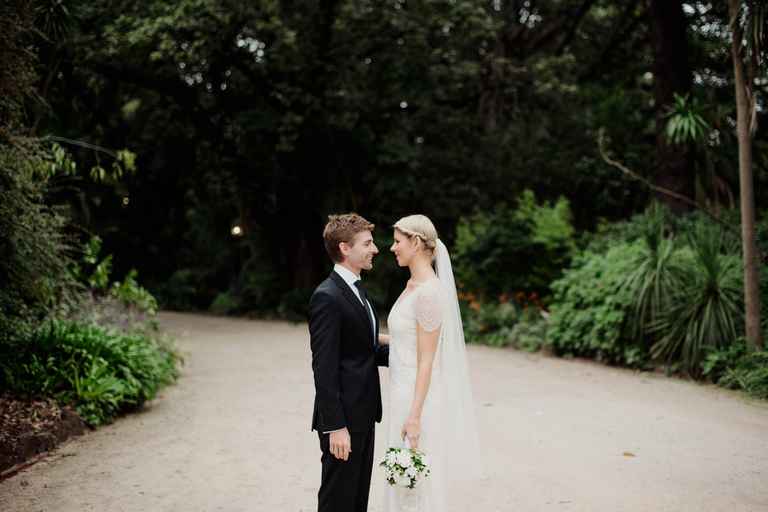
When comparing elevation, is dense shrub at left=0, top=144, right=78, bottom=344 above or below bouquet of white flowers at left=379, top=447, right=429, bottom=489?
above

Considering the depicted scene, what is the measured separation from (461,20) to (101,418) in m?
12.6

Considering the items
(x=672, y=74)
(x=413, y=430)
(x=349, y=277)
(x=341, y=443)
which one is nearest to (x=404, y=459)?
(x=413, y=430)

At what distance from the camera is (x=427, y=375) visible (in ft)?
12.5

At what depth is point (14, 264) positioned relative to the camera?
6.99 meters

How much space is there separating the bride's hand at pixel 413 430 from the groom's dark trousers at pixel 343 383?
0.18m

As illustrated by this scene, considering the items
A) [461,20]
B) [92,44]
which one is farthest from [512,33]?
[92,44]

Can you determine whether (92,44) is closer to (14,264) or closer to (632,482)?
(14,264)

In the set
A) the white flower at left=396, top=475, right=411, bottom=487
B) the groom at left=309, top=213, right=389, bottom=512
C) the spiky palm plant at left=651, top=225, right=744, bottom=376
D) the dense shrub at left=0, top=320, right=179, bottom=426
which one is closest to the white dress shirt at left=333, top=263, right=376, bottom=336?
the groom at left=309, top=213, right=389, bottom=512

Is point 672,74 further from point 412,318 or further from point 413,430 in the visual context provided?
point 413,430

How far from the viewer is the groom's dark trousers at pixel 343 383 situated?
3.63m

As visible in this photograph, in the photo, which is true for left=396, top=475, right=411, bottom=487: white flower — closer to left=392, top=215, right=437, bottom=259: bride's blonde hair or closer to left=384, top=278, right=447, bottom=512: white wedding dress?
left=384, top=278, right=447, bottom=512: white wedding dress

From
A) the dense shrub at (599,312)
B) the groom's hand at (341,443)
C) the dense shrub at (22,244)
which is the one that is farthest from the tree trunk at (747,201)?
the dense shrub at (22,244)

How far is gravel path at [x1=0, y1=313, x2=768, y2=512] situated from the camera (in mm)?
5016

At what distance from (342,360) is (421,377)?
0.45m
